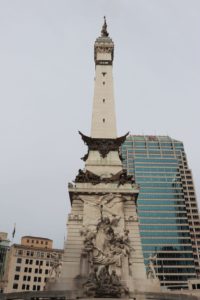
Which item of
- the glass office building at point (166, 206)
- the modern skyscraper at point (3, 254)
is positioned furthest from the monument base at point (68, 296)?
the glass office building at point (166, 206)

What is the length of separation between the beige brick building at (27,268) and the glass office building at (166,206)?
24.9m

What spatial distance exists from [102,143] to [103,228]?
33.3ft

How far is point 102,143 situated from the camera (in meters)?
30.8

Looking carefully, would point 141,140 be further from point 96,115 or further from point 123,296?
point 123,296

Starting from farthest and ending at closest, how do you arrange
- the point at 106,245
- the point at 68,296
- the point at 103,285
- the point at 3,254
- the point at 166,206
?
the point at 166,206 → the point at 3,254 → the point at 106,245 → the point at 68,296 → the point at 103,285

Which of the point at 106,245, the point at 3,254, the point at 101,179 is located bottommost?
the point at 106,245

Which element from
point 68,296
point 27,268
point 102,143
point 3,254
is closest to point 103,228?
point 68,296

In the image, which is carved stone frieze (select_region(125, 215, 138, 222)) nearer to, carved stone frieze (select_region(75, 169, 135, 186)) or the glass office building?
carved stone frieze (select_region(75, 169, 135, 186))

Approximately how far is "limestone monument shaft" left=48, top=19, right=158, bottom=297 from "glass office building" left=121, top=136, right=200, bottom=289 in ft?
157

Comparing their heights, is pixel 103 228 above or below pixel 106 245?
above

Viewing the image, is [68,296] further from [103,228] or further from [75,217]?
[75,217]

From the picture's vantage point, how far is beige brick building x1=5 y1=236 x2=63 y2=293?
207 feet

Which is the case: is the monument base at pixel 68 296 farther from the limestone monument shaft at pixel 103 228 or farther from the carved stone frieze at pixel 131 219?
the carved stone frieze at pixel 131 219

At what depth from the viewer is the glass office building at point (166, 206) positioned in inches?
3000
